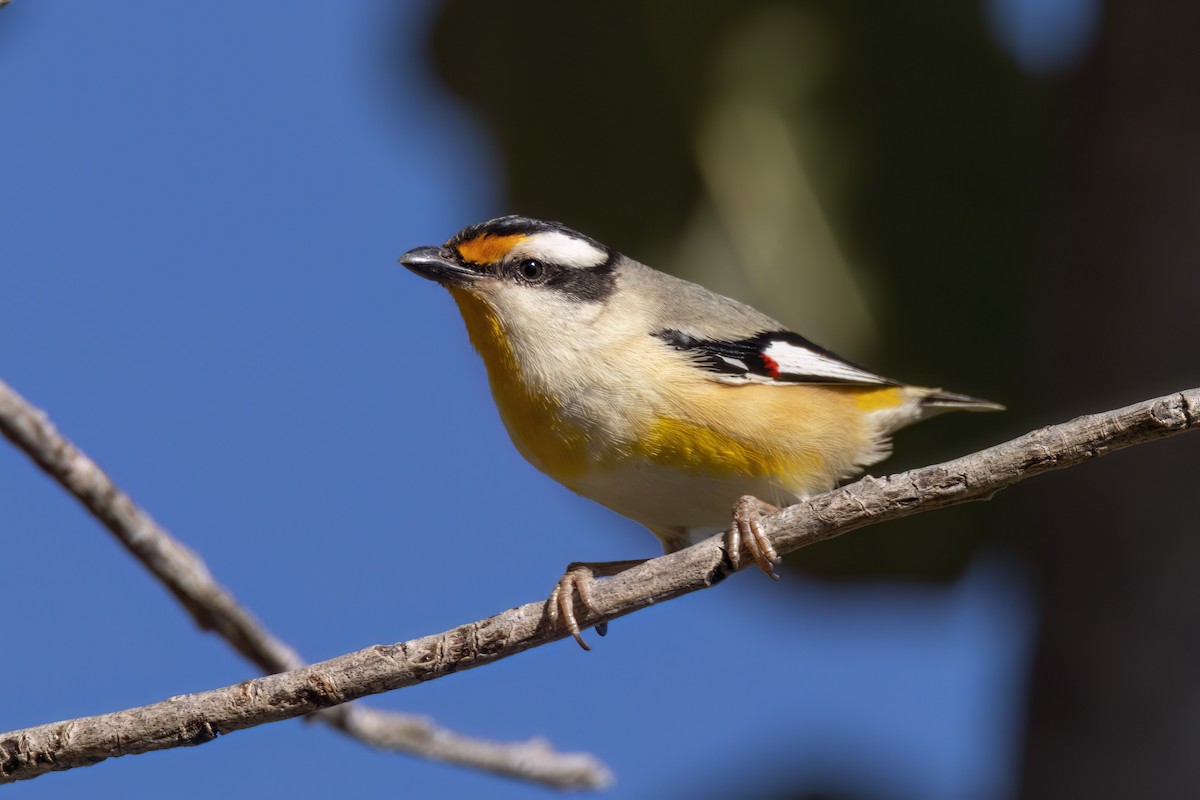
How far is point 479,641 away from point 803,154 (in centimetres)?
278

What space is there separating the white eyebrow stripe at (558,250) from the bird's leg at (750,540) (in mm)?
970

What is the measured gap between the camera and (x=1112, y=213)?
5.15 m

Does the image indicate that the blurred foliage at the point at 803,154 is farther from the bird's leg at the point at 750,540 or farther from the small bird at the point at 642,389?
the bird's leg at the point at 750,540

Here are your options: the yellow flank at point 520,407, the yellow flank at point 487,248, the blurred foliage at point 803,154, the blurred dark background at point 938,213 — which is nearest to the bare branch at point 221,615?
the yellow flank at point 520,407

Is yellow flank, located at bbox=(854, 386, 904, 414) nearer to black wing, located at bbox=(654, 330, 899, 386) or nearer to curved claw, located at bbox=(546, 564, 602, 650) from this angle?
black wing, located at bbox=(654, 330, 899, 386)

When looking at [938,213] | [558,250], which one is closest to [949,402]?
[938,213]

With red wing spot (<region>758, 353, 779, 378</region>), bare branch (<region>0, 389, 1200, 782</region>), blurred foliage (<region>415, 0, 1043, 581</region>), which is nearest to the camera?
bare branch (<region>0, 389, 1200, 782</region>)

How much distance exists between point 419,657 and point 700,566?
647 mm

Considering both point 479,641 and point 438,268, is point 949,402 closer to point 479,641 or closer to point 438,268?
point 438,268

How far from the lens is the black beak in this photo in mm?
3682

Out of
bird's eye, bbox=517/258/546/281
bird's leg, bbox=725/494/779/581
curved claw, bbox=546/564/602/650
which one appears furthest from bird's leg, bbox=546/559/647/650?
bird's eye, bbox=517/258/546/281

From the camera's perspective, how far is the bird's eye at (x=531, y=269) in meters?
3.78

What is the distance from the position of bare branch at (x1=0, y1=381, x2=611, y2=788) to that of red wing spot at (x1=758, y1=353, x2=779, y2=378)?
4.29ft

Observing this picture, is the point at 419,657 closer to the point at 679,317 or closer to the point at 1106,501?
the point at 679,317
